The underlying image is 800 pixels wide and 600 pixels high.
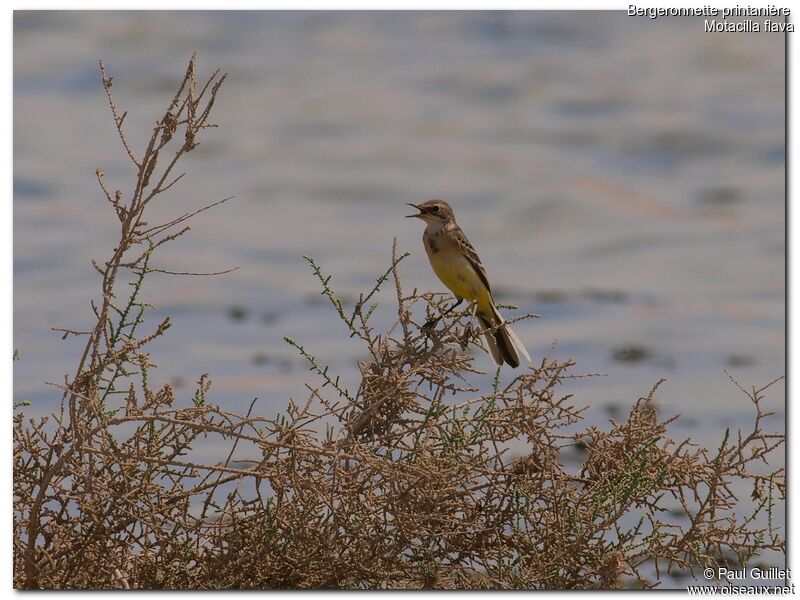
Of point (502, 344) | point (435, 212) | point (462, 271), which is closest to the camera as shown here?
point (502, 344)

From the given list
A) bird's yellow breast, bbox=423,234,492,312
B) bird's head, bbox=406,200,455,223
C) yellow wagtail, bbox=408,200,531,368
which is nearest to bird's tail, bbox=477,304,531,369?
yellow wagtail, bbox=408,200,531,368

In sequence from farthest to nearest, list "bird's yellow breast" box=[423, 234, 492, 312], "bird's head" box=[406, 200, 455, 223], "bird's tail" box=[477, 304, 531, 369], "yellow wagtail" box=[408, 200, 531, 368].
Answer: "bird's head" box=[406, 200, 455, 223]
"bird's yellow breast" box=[423, 234, 492, 312]
"yellow wagtail" box=[408, 200, 531, 368]
"bird's tail" box=[477, 304, 531, 369]

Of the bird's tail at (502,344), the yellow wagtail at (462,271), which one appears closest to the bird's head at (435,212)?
the yellow wagtail at (462,271)

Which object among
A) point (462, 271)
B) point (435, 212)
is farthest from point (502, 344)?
point (435, 212)

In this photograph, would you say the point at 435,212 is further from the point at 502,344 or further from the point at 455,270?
the point at 502,344

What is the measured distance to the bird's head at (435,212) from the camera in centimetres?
1027

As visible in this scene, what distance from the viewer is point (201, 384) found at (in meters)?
6.63

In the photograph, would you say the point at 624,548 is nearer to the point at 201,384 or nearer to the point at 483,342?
the point at 483,342

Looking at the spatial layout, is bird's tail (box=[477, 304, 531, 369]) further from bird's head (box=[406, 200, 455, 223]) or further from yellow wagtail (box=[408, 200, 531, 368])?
bird's head (box=[406, 200, 455, 223])

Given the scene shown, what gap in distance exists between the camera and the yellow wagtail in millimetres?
8977

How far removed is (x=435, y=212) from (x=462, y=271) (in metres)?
0.93

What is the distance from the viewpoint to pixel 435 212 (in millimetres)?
10320

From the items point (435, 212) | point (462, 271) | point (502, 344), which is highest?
point (435, 212)

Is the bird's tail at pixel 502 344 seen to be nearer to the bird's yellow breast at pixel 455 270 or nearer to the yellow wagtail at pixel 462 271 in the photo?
the yellow wagtail at pixel 462 271
